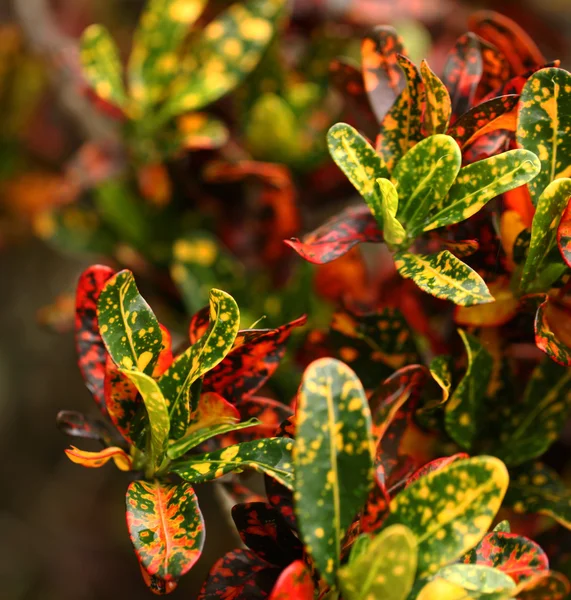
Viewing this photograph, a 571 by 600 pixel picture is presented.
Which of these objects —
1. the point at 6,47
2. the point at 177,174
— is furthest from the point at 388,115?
the point at 6,47

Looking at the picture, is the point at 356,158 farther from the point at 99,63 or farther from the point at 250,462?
the point at 99,63

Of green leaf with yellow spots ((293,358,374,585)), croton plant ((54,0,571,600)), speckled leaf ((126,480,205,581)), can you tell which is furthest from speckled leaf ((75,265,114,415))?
green leaf with yellow spots ((293,358,374,585))

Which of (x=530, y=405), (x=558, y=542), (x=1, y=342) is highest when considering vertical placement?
(x=530, y=405)

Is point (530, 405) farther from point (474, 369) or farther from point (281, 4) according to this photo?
point (281, 4)

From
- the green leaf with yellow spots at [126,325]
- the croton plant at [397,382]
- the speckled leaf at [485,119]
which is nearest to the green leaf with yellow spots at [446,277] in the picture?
the croton plant at [397,382]

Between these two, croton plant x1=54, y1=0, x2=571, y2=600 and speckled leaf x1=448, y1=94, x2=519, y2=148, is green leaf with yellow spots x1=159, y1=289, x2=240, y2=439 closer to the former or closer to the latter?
croton plant x1=54, y1=0, x2=571, y2=600
